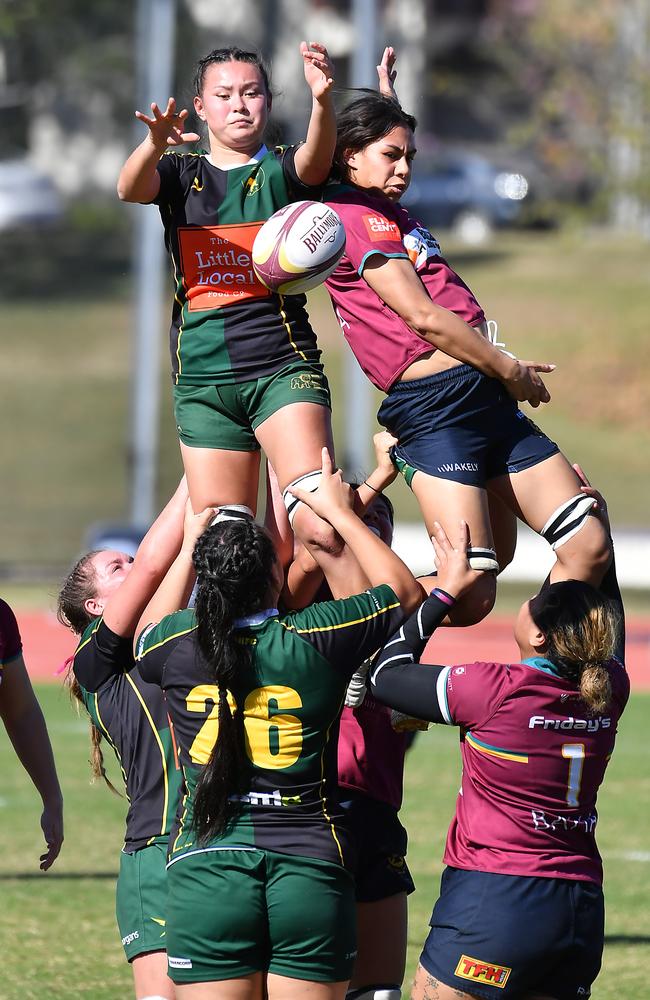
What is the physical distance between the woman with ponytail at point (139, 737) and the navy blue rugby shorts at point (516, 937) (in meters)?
0.91

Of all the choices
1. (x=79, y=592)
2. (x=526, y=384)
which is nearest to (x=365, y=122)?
(x=526, y=384)

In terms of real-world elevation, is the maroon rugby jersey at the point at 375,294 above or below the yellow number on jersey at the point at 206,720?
above

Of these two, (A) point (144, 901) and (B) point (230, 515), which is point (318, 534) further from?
(A) point (144, 901)

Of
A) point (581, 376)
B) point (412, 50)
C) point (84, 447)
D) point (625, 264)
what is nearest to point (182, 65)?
point (84, 447)

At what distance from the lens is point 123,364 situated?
30.8 m

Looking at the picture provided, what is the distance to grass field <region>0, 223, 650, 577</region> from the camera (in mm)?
24125

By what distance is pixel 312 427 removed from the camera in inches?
187

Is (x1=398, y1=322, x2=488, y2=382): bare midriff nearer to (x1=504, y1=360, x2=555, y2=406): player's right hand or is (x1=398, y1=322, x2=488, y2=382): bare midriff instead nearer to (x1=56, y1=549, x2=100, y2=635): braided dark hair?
(x1=504, y1=360, x2=555, y2=406): player's right hand

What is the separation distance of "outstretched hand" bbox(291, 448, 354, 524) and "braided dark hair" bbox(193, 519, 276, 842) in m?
0.50

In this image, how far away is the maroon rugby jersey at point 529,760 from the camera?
4035 mm

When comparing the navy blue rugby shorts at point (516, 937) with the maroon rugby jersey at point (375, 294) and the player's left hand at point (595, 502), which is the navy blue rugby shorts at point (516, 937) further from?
the maroon rugby jersey at point (375, 294)

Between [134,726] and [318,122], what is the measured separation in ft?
6.64

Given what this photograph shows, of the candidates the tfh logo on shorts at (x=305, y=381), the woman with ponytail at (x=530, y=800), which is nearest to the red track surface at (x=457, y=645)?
the tfh logo on shorts at (x=305, y=381)

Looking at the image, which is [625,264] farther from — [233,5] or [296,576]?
[296,576]
